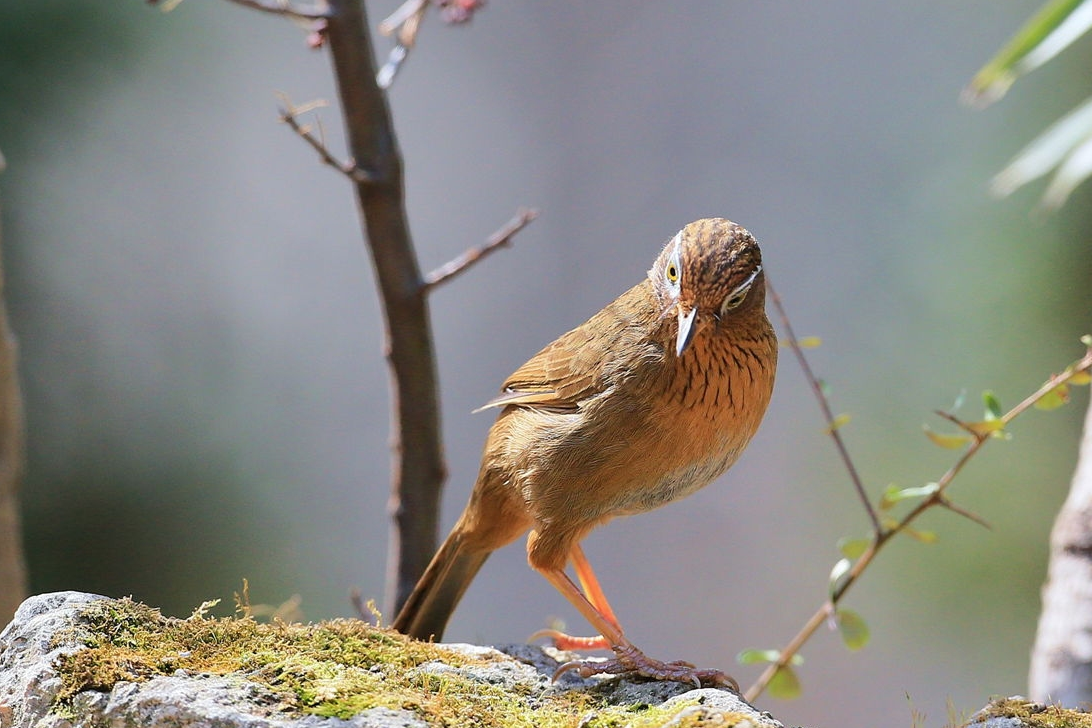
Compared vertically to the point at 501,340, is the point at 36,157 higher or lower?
higher

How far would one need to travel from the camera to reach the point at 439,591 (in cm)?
314

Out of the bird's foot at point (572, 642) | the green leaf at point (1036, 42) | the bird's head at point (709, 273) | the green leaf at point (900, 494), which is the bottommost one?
the bird's foot at point (572, 642)

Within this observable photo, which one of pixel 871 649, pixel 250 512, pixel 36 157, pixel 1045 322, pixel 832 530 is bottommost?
pixel 871 649

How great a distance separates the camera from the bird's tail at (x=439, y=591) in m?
3.12

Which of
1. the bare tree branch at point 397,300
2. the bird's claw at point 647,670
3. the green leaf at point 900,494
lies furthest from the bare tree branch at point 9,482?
the green leaf at point 900,494

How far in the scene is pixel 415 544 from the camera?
3.48m

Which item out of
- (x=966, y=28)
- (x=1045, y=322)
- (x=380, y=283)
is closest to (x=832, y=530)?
(x=1045, y=322)

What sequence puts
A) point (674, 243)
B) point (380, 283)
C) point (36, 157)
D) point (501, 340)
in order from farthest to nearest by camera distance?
point (501, 340), point (36, 157), point (380, 283), point (674, 243)

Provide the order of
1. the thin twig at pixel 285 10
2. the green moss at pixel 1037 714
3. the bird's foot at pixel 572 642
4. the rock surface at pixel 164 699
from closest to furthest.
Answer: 1. the rock surface at pixel 164 699
2. the green moss at pixel 1037 714
3. the thin twig at pixel 285 10
4. the bird's foot at pixel 572 642

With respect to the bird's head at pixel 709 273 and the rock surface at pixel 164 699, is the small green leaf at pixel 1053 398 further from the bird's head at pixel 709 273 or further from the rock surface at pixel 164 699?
the rock surface at pixel 164 699

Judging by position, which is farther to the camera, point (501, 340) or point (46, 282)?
point (501, 340)

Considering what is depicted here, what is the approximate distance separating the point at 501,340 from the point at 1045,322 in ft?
11.5

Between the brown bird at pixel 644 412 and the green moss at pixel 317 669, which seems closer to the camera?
the green moss at pixel 317 669

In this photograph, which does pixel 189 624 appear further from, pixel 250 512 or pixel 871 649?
pixel 871 649
